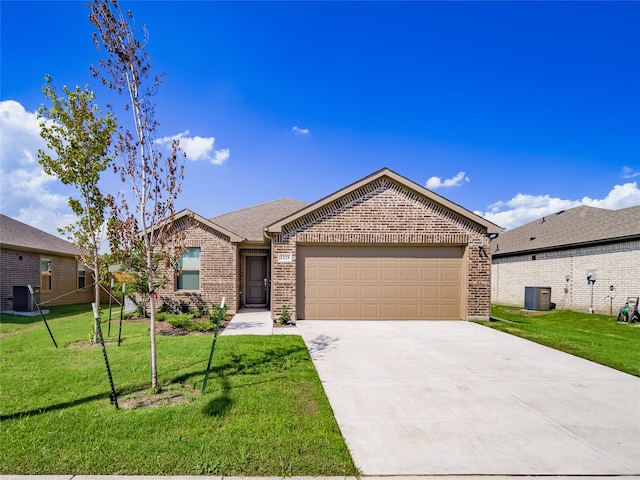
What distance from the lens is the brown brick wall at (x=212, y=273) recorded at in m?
12.8

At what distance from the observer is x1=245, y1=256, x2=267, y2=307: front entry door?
47.3ft

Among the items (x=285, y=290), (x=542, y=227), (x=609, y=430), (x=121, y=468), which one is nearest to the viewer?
(x=121, y=468)

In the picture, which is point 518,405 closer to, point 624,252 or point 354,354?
point 354,354

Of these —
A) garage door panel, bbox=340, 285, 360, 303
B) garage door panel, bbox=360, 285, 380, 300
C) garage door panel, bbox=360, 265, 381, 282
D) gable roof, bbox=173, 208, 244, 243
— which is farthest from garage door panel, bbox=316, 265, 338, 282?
gable roof, bbox=173, 208, 244, 243

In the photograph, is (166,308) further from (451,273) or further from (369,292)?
(451,273)

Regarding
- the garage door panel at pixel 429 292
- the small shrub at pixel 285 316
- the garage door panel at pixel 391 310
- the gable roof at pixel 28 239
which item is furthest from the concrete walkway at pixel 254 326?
the gable roof at pixel 28 239

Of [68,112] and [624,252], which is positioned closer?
[68,112]

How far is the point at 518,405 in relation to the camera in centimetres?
464

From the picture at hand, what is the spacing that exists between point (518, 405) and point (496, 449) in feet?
4.63

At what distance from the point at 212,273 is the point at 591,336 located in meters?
12.5

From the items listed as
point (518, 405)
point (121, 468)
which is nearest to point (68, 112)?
point (121, 468)

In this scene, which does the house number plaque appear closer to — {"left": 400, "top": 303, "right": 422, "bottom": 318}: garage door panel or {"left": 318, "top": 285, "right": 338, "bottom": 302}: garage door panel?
{"left": 318, "top": 285, "right": 338, "bottom": 302}: garage door panel

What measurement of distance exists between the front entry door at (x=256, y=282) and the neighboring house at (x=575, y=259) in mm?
14356

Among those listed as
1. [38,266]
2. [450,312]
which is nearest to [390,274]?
[450,312]
